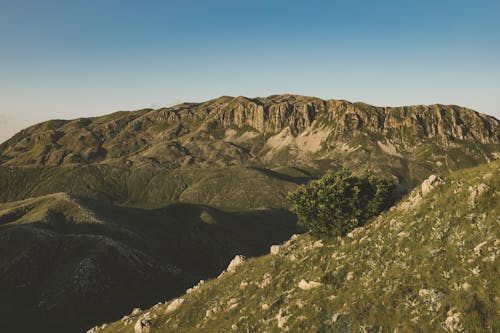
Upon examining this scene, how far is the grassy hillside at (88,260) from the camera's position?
88.4 meters

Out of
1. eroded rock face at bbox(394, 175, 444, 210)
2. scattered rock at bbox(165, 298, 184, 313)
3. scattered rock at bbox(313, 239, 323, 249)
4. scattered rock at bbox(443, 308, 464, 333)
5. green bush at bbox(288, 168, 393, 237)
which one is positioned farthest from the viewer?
scattered rock at bbox(165, 298, 184, 313)

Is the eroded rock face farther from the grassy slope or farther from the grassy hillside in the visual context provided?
the grassy hillside

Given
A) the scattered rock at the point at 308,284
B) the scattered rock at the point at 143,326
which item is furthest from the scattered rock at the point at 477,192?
the scattered rock at the point at 143,326

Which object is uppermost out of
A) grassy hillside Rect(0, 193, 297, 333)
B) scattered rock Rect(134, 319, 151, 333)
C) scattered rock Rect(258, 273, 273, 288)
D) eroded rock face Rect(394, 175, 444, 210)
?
eroded rock face Rect(394, 175, 444, 210)

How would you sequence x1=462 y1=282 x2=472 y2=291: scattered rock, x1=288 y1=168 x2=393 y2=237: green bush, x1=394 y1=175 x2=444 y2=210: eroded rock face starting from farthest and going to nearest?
x1=288 y1=168 x2=393 y2=237: green bush → x1=394 y1=175 x2=444 y2=210: eroded rock face → x1=462 y1=282 x2=472 y2=291: scattered rock

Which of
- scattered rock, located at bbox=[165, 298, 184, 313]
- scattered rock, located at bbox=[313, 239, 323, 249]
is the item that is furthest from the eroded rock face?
scattered rock, located at bbox=[165, 298, 184, 313]

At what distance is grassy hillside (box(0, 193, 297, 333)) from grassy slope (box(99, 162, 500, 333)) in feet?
234

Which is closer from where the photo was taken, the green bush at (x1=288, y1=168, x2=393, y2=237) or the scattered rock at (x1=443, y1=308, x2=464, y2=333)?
the scattered rock at (x1=443, y1=308, x2=464, y2=333)

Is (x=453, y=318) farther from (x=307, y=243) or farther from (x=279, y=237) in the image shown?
(x=279, y=237)

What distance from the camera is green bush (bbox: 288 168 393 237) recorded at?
103 ft

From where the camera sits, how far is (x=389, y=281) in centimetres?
1981

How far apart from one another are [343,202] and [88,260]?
308ft

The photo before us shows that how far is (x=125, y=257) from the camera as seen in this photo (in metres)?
110

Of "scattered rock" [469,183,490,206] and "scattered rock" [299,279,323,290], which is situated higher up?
"scattered rock" [469,183,490,206]
